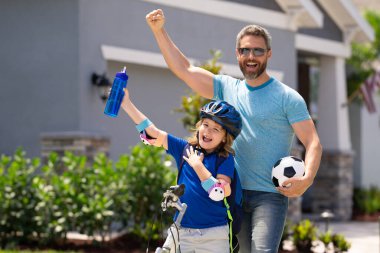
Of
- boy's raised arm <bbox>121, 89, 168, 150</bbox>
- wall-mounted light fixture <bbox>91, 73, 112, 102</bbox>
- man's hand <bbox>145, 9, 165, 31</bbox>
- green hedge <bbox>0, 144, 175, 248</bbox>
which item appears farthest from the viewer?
wall-mounted light fixture <bbox>91, 73, 112, 102</bbox>

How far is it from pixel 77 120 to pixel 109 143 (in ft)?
2.06

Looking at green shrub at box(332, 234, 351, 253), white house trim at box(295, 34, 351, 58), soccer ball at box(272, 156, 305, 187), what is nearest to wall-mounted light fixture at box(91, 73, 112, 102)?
green shrub at box(332, 234, 351, 253)

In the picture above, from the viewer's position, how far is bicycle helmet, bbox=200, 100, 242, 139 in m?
4.69

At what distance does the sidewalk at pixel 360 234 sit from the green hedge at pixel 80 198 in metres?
2.92

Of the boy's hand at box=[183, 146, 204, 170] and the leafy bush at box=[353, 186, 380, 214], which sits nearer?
the boy's hand at box=[183, 146, 204, 170]

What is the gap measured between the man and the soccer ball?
2.6 inches

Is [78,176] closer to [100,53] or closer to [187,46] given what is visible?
[100,53]

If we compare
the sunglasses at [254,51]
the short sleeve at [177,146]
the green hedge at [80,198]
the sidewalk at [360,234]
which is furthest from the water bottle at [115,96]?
the sidewalk at [360,234]

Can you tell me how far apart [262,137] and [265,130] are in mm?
47

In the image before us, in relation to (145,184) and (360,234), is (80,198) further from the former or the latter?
(360,234)

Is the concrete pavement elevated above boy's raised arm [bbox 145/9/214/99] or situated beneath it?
situated beneath

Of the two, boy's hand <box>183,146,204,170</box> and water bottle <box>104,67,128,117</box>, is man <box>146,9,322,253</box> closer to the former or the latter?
boy's hand <box>183,146,204,170</box>

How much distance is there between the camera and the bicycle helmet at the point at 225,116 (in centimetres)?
469

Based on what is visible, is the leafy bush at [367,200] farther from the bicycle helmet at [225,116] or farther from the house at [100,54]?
the bicycle helmet at [225,116]
